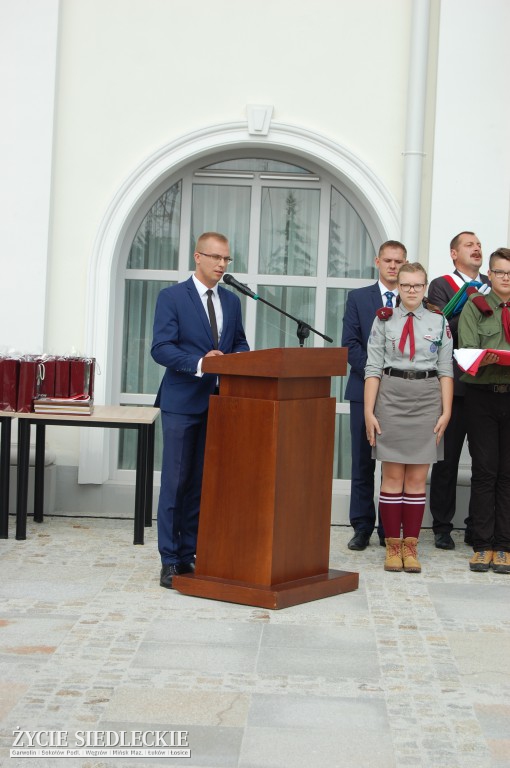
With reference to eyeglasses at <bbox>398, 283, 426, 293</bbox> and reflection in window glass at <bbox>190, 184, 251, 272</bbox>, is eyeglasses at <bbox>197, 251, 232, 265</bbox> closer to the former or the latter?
eyeglasses at <bbox>398, 283, 426, 293</bbox>

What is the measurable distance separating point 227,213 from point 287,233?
1.61 feet

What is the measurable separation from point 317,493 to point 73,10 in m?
4.45

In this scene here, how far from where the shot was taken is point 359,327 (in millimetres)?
7258

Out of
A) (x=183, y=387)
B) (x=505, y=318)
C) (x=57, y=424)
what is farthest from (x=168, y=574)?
(x=505, y=318)

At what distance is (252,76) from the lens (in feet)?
27.1

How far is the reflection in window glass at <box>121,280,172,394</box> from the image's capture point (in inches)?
346

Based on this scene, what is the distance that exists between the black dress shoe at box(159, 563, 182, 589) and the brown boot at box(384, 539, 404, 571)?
1.29 m

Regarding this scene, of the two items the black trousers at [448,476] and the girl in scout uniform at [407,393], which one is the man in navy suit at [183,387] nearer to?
the girl in scout uniform at [407,393]

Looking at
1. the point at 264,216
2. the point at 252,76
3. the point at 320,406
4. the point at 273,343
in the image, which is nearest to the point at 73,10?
the point at 252,76

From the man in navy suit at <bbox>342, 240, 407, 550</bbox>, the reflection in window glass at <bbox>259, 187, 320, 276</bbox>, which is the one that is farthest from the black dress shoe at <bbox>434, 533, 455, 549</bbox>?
the reflection in window glass at <bbox>259, 187, 320, 276</bbox>

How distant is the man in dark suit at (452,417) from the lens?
7.11 m

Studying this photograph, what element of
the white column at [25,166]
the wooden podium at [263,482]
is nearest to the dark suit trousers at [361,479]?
the wooden podium at [263,482]

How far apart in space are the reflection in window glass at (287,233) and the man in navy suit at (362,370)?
1534 mm

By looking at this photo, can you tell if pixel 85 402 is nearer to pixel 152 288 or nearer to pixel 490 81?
pixel 152 288
